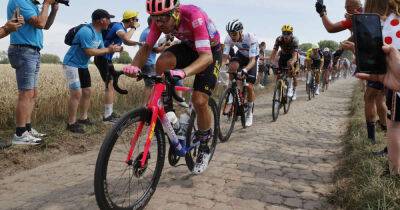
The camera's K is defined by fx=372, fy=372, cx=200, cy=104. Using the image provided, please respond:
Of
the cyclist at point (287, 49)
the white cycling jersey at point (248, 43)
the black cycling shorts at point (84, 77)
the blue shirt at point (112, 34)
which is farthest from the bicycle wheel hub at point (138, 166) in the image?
the cyclist at point (287, 49)

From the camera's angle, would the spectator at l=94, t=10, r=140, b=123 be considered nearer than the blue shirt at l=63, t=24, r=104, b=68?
No

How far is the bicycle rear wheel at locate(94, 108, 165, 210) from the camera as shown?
3.23 meters

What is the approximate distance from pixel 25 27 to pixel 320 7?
4635 mm

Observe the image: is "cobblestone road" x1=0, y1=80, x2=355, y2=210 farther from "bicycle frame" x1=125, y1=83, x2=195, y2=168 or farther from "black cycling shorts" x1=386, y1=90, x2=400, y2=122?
"black cycling shorts" x1=386, y1=90, x2=400, y2=122

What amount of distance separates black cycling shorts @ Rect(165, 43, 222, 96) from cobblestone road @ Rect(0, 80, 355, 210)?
1.21 metres

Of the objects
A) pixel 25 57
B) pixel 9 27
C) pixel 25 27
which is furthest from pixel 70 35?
pixel 9 27

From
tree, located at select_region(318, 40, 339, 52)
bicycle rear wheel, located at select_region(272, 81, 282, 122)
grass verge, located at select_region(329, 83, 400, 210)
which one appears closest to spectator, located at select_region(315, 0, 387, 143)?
grass verge, located at select_region(329, 83, 400, 210)

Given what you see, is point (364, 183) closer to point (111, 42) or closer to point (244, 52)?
point (244, 52)

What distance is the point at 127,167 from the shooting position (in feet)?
12.1

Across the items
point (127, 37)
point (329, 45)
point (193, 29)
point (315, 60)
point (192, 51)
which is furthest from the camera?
point (329, 45)

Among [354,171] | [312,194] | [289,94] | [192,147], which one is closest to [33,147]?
[192,147]

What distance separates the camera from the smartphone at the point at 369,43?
Result: 331 centimetres

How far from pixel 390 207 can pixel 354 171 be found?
1.42 m

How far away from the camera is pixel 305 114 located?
1143 centimetres
